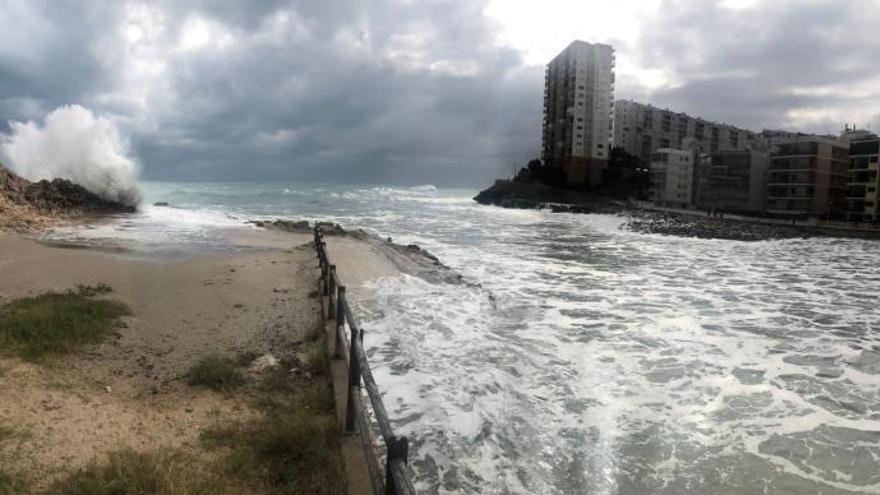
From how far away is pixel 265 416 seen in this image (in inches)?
203

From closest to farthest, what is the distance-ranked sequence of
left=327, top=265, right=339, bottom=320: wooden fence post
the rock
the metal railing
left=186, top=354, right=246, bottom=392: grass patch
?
the metal railing, left=186, top=354, right=246, bottom=392: grass patch, the rock, left=327, top=265, right=339, bottom=320: wooden fence post

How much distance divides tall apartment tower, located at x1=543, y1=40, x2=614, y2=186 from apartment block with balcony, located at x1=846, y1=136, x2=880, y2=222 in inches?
1829

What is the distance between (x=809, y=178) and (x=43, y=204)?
2826 inches

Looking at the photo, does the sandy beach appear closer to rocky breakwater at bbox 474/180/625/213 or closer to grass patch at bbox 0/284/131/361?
grass patch at bbox 0/284/131/361

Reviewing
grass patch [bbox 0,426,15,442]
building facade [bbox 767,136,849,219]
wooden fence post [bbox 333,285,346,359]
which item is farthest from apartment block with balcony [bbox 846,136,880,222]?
grass patch [bbox 0,426,15,442]

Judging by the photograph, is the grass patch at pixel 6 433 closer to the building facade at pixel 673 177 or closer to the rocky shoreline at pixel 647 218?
the rocky shoreline at pixel 647 218

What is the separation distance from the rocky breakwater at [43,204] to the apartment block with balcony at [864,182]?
65382 millimetres

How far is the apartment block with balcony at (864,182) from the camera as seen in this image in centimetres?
5378

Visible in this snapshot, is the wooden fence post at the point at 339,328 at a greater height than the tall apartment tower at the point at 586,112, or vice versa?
the tall apartment tower at the point at 586,112

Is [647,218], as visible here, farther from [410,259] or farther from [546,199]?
[410,259]

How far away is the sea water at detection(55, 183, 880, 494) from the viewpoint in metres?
5.04

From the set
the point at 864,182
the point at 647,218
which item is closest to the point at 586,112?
the point at 647,218

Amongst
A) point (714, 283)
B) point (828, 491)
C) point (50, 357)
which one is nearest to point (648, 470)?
point (828, 491)

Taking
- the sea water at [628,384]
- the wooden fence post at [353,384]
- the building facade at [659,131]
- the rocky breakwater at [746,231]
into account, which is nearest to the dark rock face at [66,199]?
the sea water at [628,384]
